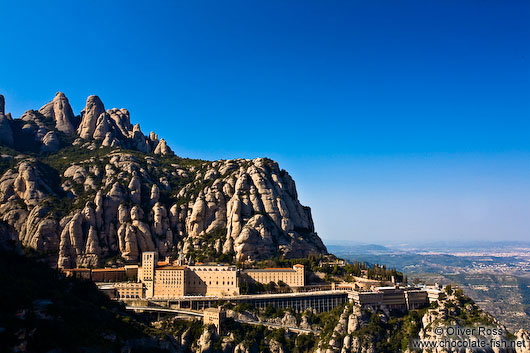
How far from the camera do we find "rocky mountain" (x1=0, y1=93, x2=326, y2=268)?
150250 millimetres

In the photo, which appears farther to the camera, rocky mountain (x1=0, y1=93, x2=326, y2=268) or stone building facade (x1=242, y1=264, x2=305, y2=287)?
rocky mountain (x1=0, y1=93, x2=326, y2=268)

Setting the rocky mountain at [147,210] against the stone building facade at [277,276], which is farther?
the rocky mountain at [147,210]

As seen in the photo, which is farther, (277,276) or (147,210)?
(147,210)

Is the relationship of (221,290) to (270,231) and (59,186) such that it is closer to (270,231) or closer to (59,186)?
(270,231)

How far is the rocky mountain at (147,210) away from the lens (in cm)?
15025

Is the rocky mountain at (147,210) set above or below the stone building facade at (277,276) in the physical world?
above

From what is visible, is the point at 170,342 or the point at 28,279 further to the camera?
the point at 170,342

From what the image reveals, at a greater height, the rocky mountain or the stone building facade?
the rocky mountain

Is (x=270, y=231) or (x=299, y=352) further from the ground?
(x=270, y=231)

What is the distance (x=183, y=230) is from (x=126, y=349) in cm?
9279

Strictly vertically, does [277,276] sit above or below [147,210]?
below

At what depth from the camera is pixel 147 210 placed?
168 meters

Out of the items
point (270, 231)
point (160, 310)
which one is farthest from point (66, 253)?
point (270, 231)

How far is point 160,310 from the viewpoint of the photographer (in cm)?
11500
